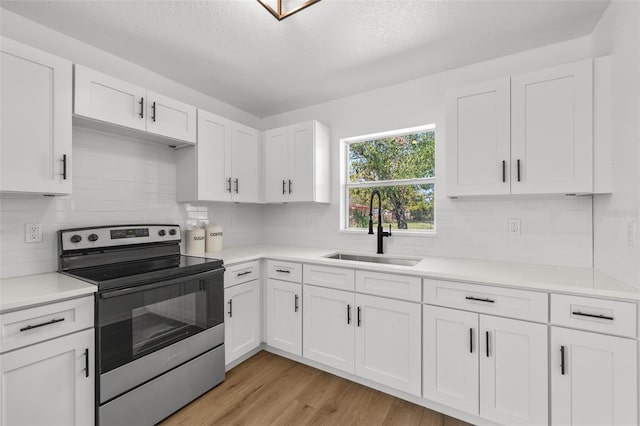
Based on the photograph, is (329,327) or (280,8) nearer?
(280,8)

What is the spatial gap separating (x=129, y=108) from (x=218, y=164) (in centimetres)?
85

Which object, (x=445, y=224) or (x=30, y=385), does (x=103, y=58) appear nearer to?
(x=30, y=385)

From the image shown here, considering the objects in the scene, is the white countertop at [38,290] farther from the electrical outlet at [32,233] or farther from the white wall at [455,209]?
the white wall at [455,209]

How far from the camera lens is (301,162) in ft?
9.92

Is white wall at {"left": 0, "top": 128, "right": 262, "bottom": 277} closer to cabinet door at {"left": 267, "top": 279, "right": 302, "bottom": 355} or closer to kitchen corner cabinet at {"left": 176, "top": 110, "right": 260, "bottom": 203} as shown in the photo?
kitchen corner cabinet at {"left": 176, "top": 110, "right": 260, "bottom": 203}

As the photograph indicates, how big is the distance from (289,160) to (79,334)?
2.18m

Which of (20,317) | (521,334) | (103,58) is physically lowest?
(521,334)

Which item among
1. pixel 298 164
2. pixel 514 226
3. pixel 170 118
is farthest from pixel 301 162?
pixel 514 226

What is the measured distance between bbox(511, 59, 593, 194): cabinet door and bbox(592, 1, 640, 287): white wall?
0.44ft

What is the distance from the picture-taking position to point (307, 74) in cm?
264

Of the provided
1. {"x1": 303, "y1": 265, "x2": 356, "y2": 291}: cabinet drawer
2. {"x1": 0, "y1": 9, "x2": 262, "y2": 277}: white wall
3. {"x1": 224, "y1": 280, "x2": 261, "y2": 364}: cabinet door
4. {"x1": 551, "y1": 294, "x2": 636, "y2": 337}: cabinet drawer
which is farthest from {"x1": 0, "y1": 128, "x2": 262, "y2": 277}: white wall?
{"x1": 551, "y1": 294, "x2": 636, "y2": 337}: cabinet drawer

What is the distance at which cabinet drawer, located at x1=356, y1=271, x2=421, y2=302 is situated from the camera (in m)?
2.00

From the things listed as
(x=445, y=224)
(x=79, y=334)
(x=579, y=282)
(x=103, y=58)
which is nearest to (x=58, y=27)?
(x=103, y=58)

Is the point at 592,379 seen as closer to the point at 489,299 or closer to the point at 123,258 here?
the point at 489,299
